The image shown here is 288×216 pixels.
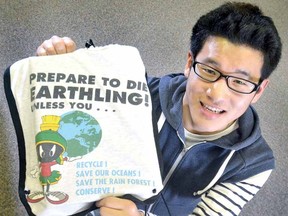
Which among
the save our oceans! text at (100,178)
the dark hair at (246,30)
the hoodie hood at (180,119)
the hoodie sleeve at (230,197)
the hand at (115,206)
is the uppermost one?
the dark hair at (246,30)

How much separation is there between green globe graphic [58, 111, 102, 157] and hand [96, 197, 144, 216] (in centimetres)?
10

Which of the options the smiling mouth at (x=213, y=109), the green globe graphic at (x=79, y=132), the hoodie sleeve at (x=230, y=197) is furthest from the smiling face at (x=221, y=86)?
the green globe graphic at (x=79, y=132)

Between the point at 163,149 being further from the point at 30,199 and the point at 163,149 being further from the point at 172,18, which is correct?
the point at 172,18

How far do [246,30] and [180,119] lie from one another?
24 centimetres

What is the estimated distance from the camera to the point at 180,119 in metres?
→ 0.85

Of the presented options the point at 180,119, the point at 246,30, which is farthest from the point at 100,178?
the point at 246,30

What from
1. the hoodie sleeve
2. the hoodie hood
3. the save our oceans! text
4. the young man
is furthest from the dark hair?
the save our oceans! text

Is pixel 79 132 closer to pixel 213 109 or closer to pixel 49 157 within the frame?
pixel 49 157

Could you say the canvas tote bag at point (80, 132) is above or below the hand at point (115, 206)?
above

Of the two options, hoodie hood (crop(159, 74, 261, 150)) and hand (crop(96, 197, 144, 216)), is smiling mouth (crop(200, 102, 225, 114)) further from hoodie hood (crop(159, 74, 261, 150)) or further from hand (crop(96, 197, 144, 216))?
hand (crop(96, 197, 144, 216))

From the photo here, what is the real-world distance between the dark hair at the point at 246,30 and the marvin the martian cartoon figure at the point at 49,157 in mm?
368

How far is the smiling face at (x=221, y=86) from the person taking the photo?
0.77 meters

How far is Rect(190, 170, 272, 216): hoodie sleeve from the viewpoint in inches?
32.0

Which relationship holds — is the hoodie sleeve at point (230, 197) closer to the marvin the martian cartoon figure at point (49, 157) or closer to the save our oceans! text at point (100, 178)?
the save our oceans! text at point (100, 178)
